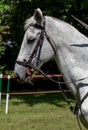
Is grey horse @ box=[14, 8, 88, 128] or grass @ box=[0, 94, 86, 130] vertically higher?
grey horse @ box=[14, 8, 88, 128]

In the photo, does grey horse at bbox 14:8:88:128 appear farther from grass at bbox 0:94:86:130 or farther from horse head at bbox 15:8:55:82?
grass at bbox 0:94:86:130

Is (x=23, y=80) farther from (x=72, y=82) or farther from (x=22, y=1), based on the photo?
(x=22, y=1)

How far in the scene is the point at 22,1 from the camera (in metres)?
16.0

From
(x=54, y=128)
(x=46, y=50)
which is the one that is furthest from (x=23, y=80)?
(x=54, y=128)

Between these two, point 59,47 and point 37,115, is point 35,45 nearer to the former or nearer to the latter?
point 59,47

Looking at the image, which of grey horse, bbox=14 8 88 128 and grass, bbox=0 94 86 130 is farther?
grass, bbox=0 94 86 130

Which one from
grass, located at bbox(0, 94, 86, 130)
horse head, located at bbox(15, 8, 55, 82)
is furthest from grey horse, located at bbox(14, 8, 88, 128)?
grass, located at bbox(0, 94, 86, 130)

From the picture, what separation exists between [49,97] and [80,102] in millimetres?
11265

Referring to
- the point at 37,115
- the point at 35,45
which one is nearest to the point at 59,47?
the point at 35,45

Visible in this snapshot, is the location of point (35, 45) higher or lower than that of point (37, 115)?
higher

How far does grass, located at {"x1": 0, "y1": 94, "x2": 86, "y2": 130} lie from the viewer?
33.0 ft

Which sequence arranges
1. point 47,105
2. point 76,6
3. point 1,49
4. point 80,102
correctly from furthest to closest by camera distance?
point 76,6 < point 1,49 < point 47,105 < point 80,102

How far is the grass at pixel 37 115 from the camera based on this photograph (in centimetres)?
1007

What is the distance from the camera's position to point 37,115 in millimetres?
11727
